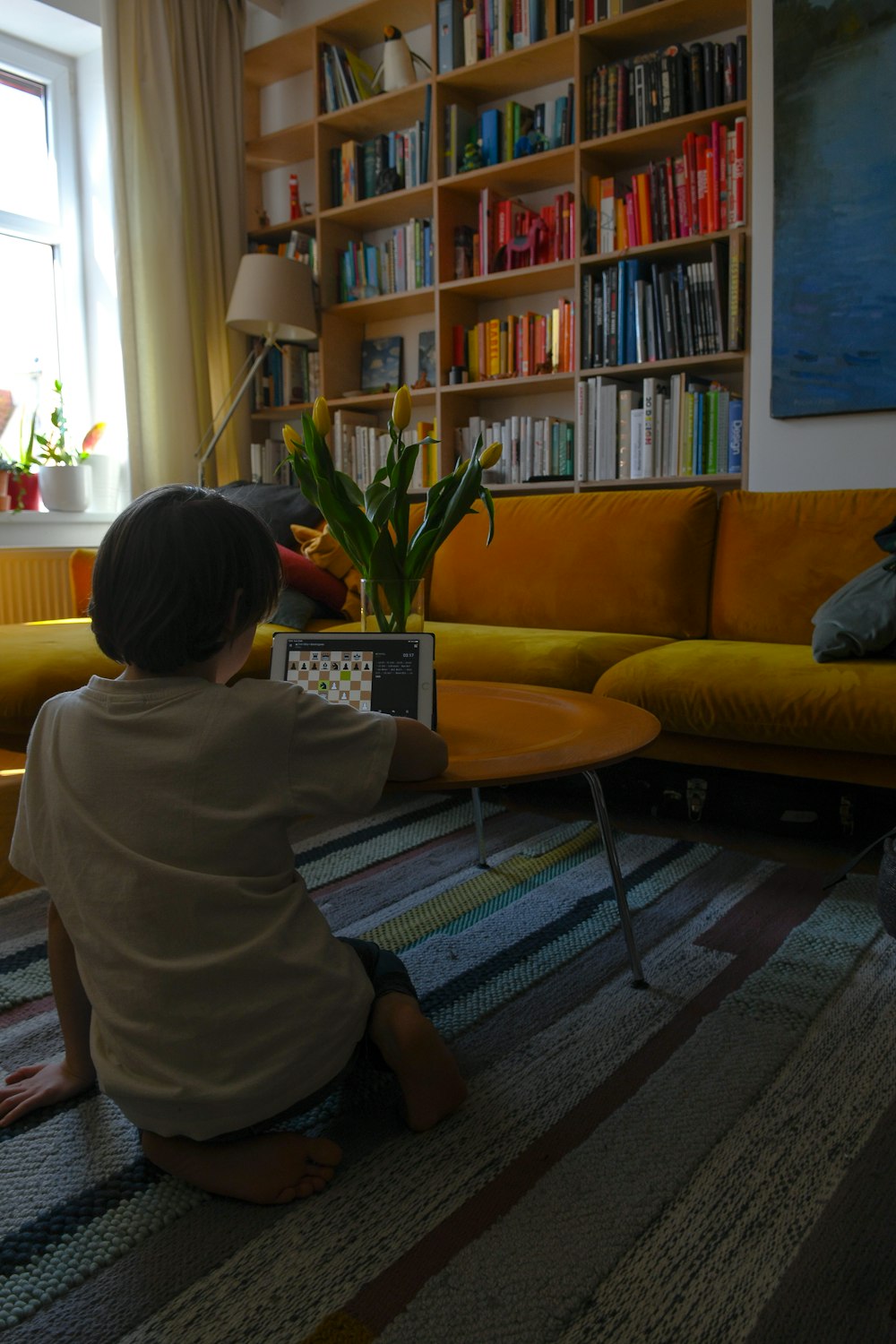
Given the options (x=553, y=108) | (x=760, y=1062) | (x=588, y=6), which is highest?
(x=588, y=6)

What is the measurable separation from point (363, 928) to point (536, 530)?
1.58 meters

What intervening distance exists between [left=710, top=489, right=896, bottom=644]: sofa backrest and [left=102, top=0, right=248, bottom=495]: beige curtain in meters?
2.19

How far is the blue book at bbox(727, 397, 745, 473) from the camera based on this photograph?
2971mm

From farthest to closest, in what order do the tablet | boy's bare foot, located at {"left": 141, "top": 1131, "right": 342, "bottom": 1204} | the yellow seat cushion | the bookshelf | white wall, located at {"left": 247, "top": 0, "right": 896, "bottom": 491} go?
the bookshelf, white wall, located at {"left": 247, "top": 0, "right": 896, "bottom": 491}, the yellow seat cushion, the tablet, boy's bare foot, located at {"left": 141, "top": 1131, "right": 342, "bottom": 1204}

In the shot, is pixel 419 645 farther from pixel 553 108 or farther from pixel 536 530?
pixel 553 108

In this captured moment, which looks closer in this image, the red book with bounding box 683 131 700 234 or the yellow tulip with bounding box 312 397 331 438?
the yellow tulip with bounding box 312 397 331 438

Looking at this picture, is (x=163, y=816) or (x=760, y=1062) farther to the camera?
(x=760, y=1062)

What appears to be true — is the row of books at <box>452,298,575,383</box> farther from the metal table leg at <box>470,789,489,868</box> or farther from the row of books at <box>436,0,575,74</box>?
the metal table leg at <box>470,789,489,868</box>

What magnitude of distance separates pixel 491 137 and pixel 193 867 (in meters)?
3.30

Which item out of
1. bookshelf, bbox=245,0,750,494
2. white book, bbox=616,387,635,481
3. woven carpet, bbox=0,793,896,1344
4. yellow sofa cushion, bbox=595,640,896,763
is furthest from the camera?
white book, bbox=616,387,635,481

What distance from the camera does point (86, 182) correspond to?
12.9ft

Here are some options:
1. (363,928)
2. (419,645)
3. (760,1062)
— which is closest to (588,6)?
(419,645)

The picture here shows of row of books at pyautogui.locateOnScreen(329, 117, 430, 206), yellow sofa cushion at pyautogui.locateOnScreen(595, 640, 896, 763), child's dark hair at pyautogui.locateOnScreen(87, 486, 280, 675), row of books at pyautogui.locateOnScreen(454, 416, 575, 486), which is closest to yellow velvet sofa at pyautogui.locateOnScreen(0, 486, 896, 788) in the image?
yellow sofa cushion at pyautogui.locateOnScreen(595, 640, 896, 763)

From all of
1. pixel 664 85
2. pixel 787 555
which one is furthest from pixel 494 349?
pixel 787 555
